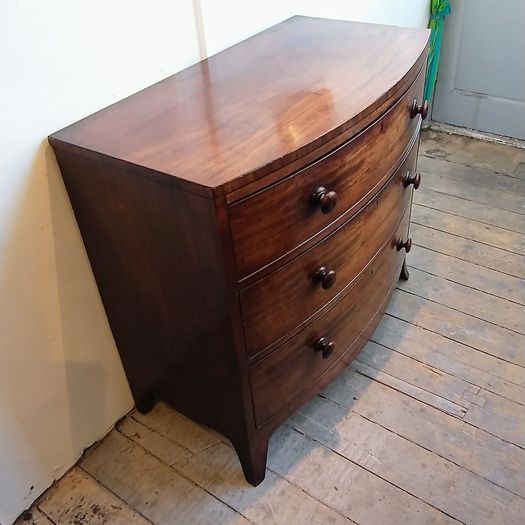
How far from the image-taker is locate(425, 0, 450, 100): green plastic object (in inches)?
93.0

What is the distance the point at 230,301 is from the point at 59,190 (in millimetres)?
417

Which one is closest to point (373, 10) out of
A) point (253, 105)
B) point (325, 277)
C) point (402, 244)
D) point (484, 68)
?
point (484, 68)

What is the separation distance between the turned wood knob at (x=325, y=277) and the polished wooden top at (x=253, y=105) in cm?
27

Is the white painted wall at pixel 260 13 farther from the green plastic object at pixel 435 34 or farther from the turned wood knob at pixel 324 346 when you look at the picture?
the turned wood knob at pixel 324 346

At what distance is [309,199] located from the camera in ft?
3.22

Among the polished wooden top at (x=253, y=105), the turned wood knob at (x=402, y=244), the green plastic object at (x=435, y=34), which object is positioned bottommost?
the turned wood knob at (x=402, y=244)

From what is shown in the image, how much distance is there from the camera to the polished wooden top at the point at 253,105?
904mm

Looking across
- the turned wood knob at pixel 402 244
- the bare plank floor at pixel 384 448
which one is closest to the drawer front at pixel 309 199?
the turned wood knob at pixel 402 244

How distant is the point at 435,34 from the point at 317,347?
1.79 metres

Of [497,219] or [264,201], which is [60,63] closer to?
[264,201]

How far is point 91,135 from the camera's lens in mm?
1014

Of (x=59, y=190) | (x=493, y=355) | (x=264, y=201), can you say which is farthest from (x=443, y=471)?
(x=59, y=190)

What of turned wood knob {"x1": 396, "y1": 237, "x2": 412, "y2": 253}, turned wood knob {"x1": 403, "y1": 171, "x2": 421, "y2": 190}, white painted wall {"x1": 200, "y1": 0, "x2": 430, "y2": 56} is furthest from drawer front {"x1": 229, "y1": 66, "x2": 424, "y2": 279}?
white painted wall {"x1": 200, "y1": 0, "x2": 430, "y2": 56}

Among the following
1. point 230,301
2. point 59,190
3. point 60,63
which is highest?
point 60,63
